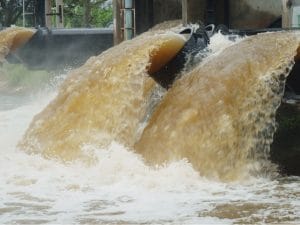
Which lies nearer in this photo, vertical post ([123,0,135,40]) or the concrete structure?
the concrete structure

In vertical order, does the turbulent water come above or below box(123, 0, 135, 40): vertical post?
below

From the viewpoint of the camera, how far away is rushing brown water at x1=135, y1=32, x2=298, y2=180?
269 inches

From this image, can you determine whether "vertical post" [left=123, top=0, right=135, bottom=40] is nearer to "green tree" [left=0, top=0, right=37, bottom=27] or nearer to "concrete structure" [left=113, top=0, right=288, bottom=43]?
"concrete structure" [left=113, top=0, right=288, bottom=43]

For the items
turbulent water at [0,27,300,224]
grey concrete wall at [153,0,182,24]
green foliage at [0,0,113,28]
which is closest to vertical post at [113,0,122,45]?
grey concrete wall at [153,0,182,24]

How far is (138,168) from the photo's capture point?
6.78 m

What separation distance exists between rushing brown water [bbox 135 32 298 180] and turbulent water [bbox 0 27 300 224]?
0.01 m

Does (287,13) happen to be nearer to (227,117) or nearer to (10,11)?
(227,117)

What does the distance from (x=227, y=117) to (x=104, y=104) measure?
152 centimetres

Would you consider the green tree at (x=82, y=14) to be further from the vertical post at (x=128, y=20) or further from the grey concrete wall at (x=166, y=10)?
the vertical post at (x=128, y=20)

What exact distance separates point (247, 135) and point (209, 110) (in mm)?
472

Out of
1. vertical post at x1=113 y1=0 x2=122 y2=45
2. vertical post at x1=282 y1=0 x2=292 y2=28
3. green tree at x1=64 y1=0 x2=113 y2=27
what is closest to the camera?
vertical post at x1=282 y1=0 x2=292 y2=28

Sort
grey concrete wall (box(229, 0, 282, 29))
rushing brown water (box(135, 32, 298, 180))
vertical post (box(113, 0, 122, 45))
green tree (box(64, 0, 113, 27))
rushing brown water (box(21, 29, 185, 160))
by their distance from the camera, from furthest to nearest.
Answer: green tree (box(64, 0, 113, 27)) < vertical post (box(113, 0, 122, 45)) < grey concrete wall (box(229, 0, 282, 29)) < rushing brown water (box(21, 29, 185, 160)) < rushing brown water (box(135, 32, 298, 180))

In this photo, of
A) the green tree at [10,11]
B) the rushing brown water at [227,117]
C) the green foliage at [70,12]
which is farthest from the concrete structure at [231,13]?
the green tree at [10,11]

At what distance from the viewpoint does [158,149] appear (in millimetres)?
7039
